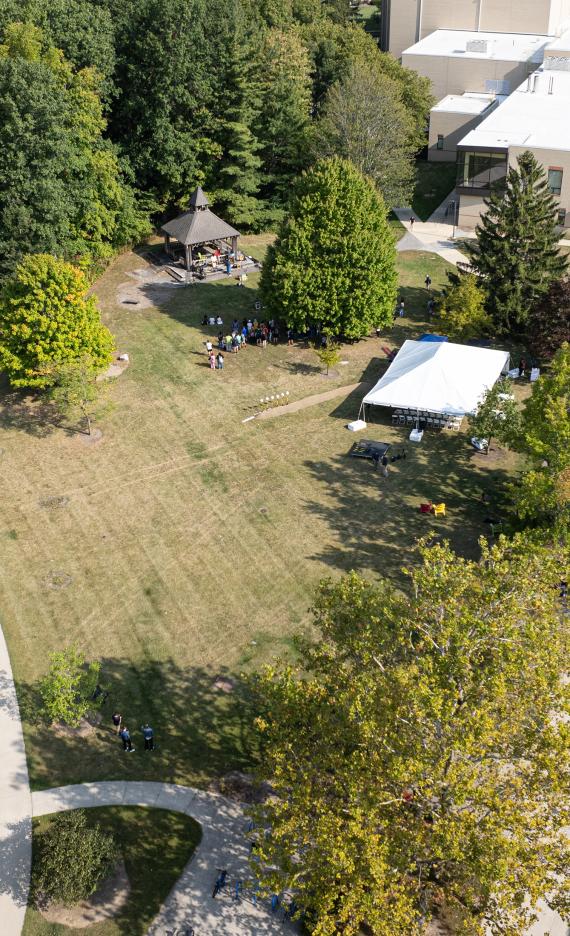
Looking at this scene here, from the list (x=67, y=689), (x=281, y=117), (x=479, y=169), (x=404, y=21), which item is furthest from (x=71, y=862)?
(x=404, y=21)

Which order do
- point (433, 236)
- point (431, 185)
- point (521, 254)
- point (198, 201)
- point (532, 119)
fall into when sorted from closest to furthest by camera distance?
point (521, 254), point (198, 201), point (433, 236), point (532, 119), point (431, 185)

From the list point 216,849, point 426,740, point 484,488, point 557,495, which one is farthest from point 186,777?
point 484,488

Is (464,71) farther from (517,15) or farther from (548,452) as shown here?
(548,452)

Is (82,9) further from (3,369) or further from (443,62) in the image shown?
(443,62)

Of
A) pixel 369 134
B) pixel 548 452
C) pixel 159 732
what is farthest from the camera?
pixel 369 134

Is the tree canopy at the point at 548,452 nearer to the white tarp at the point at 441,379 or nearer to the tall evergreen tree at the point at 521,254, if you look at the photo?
the white tarp at the point at 441,379

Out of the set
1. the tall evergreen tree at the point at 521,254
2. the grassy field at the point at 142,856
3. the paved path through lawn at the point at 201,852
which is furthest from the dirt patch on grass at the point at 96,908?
the tall evergreen tree at the point at 521,254
